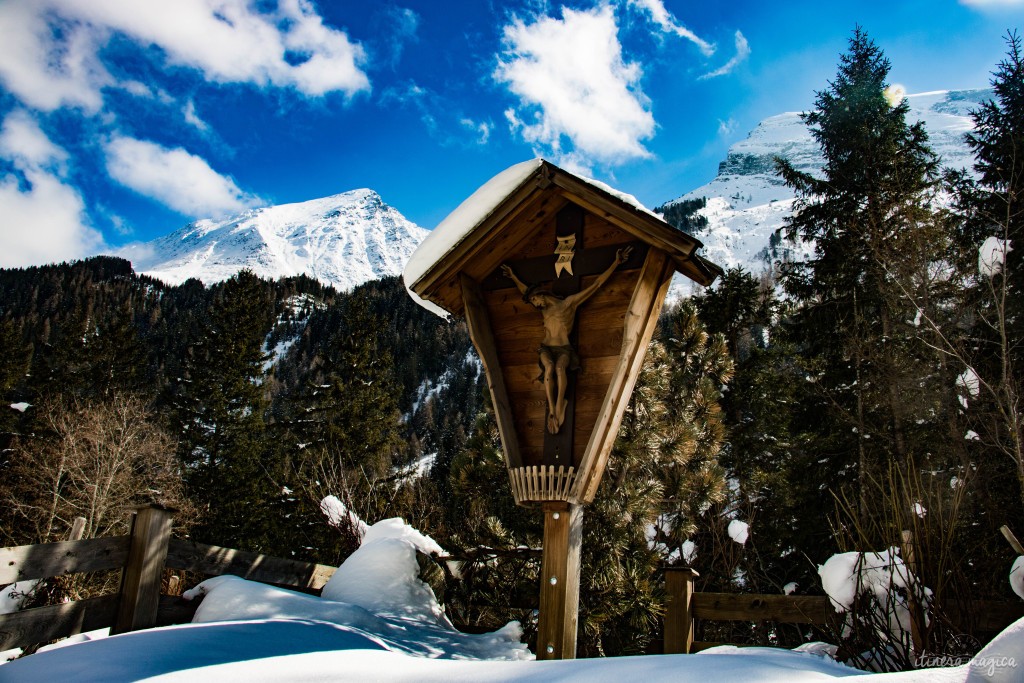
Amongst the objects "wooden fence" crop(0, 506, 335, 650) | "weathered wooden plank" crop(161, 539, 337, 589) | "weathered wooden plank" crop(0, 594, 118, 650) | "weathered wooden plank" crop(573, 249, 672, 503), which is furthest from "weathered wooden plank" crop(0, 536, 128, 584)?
"weathered wooden plank" crop(573, 249, 672, 503)

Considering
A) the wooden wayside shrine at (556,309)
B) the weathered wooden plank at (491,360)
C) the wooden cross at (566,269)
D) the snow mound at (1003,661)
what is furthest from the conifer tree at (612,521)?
the snow mound at (1003,661)

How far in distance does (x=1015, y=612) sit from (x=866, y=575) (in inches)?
40.8

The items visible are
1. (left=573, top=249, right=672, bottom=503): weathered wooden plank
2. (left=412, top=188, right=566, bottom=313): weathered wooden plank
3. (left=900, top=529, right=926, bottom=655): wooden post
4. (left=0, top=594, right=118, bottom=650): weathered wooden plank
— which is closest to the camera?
(left=900, top=529, right=926, bottom=655): wooden post

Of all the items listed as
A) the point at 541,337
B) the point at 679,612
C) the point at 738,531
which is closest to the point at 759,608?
the point at 679,612

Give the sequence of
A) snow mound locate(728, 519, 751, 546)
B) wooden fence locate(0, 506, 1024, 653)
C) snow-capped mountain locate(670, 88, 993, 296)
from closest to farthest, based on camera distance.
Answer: wooden fence locate(0, 506, 1024, 653) → snow mound locate(728, 519, 751, 546) → snow-capped mountain locate(670, 88, 993, 296)

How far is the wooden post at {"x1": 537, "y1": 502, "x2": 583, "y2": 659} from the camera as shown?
3953 mm

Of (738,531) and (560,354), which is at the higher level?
(560,354)

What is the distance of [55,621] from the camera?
380cm

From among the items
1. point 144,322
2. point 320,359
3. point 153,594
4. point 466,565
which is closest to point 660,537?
point 466,565

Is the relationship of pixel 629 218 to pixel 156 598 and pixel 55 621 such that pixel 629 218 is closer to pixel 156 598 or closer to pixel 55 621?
pixel 156 598

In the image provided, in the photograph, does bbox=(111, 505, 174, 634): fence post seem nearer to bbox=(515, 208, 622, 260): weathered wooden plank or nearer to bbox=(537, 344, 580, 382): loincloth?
bbox=(537, 344, 580, 382): loincloth

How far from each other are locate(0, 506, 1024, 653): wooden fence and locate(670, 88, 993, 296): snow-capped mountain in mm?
80762

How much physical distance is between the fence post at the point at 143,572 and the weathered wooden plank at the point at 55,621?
0.10 metres

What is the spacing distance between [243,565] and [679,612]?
335 cm
